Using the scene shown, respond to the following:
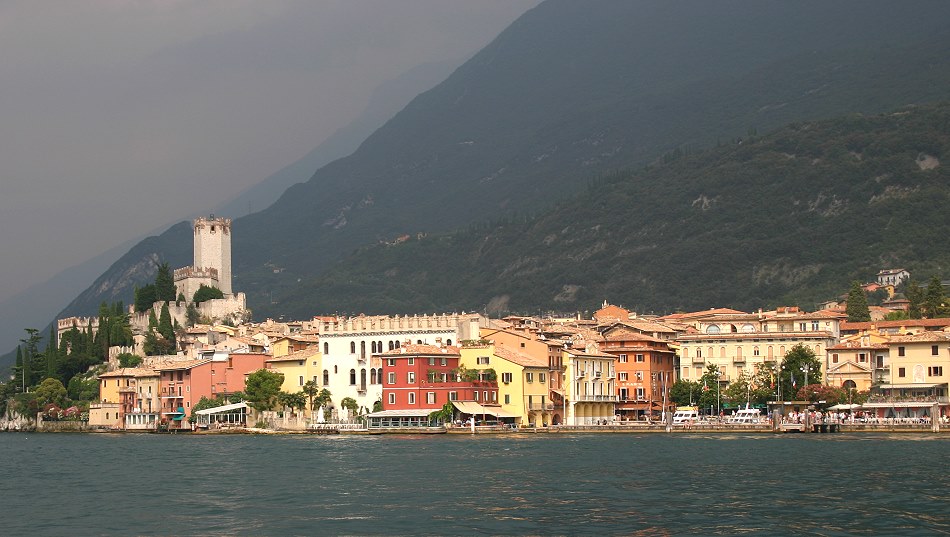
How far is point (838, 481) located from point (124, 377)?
82.5m

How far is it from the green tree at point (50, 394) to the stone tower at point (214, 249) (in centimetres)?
2639

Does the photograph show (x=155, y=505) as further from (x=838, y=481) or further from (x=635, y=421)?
(x=635, y=421)

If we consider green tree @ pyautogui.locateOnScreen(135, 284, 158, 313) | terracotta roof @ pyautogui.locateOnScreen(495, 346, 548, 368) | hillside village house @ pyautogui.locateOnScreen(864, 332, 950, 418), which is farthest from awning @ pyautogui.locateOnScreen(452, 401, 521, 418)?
green tree @ pyautogui.locateOnScreen(135, 284, 158, 313)

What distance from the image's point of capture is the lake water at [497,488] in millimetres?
44688

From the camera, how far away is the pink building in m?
120

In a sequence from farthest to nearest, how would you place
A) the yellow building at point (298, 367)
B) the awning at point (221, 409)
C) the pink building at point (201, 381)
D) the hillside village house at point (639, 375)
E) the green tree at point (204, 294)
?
1. the green tree at point (204, 294)
2. the pink building at point (201, 381)
3. the awning at point (221, 409)
4. the hillside village house at point (639, 375)
5. the yellow building at point (298, 367)

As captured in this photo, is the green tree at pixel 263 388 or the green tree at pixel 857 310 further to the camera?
the green tree at pixel 857 310

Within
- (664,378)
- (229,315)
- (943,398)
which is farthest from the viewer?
(229,315)

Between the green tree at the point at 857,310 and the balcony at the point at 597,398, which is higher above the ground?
the green tree at the point at 857,310

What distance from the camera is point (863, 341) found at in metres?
106

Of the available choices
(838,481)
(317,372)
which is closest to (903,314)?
(317,372)

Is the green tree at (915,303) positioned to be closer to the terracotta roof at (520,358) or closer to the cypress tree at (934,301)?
the cypress tree at (934,301)

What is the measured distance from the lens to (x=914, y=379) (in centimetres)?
10056

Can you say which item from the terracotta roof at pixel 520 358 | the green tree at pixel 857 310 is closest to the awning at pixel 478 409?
the terracotta roof at pixel 520 358
